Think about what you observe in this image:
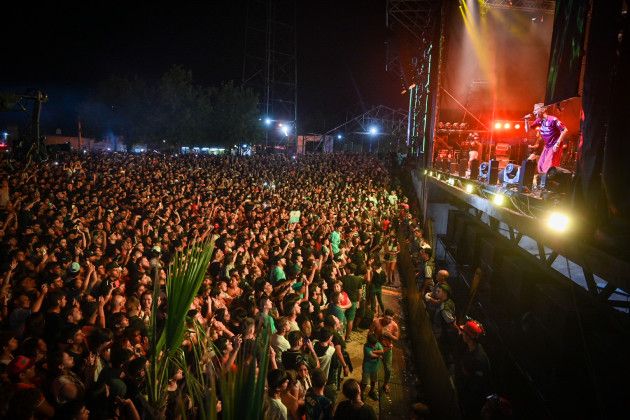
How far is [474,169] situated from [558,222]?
437 centimetres

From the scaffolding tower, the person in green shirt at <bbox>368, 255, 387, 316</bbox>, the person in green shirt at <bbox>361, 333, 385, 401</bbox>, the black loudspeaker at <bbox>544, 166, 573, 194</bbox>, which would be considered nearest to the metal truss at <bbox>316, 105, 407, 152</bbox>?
the scaffolding tower

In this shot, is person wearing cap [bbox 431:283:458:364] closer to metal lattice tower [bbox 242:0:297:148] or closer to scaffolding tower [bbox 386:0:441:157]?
scaffolding tower [bbox 386:0:441:157]

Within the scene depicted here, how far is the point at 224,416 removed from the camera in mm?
1454

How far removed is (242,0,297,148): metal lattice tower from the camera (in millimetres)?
36344

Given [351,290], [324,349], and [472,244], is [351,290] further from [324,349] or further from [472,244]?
[472,244]

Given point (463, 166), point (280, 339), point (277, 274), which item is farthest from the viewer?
point (463, 166)

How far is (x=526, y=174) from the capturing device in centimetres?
565

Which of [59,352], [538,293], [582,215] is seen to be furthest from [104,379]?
[538,293]

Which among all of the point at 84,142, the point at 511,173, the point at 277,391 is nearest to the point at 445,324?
the point at 511,173

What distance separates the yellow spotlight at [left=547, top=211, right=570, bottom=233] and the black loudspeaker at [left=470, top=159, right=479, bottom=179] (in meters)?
4.01

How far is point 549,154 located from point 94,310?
7.06 m

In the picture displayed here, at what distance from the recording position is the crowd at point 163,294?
3340 mm

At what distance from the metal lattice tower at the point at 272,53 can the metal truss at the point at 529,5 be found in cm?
2643

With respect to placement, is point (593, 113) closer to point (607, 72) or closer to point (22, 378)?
point (607, 72)
